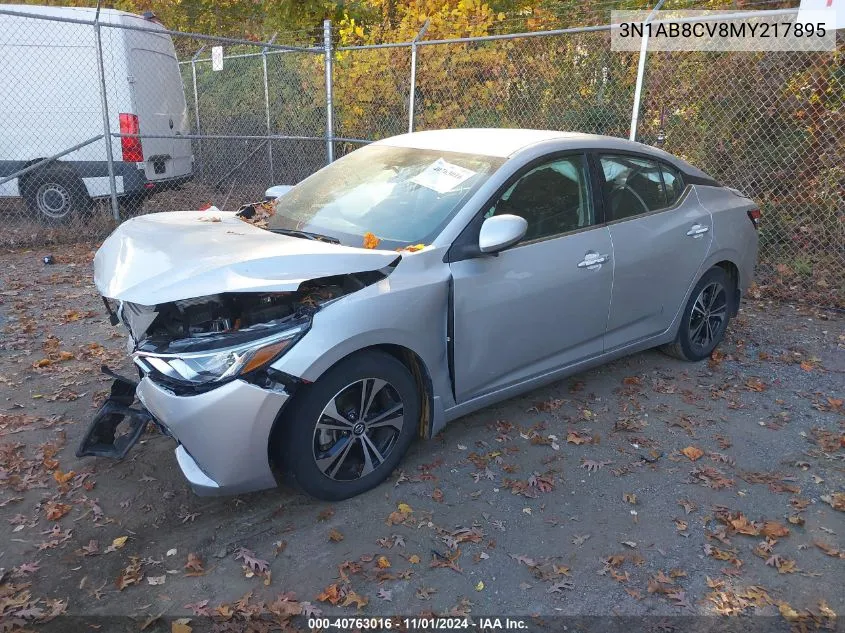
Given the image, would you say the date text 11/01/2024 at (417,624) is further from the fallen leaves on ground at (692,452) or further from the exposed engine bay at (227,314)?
the fallen leaves on ground at (692,452)

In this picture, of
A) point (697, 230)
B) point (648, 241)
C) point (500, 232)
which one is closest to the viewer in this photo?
point (500, 232)

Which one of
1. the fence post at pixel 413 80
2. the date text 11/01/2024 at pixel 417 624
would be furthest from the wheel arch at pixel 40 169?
the date text 11/01/2024 at pixel 417 624

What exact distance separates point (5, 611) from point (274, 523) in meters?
1.11

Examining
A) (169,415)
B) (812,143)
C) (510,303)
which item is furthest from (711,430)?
(812,143)

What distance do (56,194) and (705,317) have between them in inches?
302

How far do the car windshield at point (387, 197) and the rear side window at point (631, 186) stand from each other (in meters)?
0.91

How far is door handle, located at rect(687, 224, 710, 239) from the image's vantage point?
193 inches

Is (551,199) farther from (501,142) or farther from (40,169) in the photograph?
(40,169)

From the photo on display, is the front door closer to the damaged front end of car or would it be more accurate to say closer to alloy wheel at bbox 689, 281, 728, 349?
the damaged front end of car

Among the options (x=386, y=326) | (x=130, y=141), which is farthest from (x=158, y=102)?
(x=386, y=326)

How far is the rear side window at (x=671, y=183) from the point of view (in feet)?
16.1

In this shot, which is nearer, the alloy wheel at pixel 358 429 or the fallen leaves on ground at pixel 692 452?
the alloy wheel at pixel 358 429

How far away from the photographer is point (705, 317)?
5.33 metres

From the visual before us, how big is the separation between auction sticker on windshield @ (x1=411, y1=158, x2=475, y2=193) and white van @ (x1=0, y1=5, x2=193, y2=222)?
5859 millimetres
